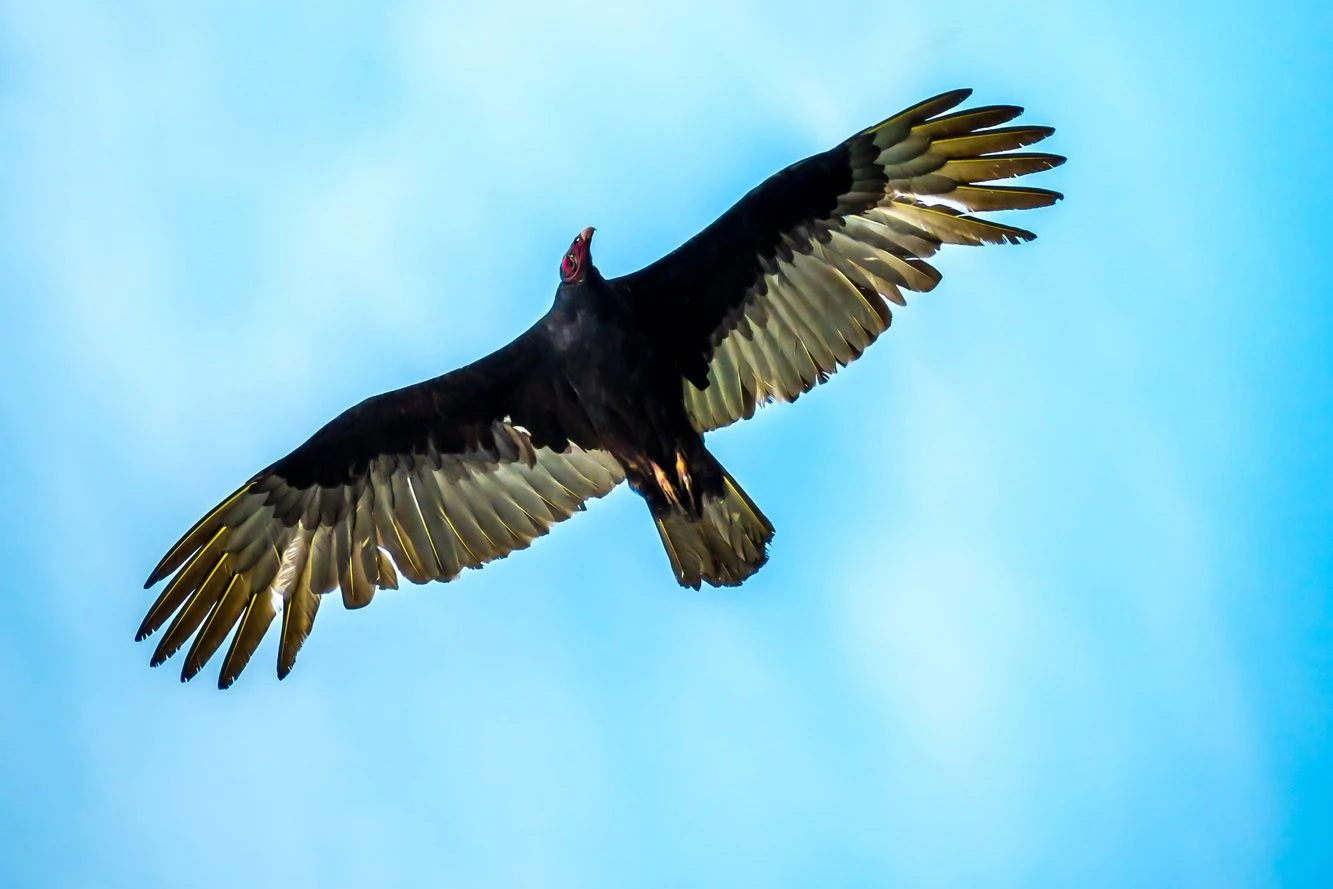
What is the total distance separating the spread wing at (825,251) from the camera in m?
6.89

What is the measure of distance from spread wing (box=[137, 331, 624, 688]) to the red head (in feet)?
2.40

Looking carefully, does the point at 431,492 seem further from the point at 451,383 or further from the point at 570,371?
the point at 570,371

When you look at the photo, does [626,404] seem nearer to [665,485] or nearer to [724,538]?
[665,485]

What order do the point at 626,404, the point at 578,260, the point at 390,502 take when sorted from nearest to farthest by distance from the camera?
the point at 578,260 → the point at 626,404 → the point at 390,502

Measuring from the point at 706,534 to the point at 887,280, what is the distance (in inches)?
65.0

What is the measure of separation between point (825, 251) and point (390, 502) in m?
2.89

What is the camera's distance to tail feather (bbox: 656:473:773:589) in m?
7.27

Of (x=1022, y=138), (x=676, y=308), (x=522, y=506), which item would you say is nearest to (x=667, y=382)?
(x=676, y=308)

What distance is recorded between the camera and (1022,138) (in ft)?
22.2

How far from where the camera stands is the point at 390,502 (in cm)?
796

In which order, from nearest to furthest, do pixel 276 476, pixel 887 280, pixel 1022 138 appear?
pixel 1022 138, pixel 887 280, pixel 276 476

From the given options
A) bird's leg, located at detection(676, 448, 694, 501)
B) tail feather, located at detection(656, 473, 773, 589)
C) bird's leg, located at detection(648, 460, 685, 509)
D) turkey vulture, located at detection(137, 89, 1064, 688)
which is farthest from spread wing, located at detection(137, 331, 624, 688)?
tail feather, located at detection(656, 473, 773, 589)

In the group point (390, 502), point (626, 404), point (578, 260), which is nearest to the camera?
point (578, 260)

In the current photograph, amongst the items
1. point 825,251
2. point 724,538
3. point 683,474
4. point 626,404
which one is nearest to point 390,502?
point 626,404
